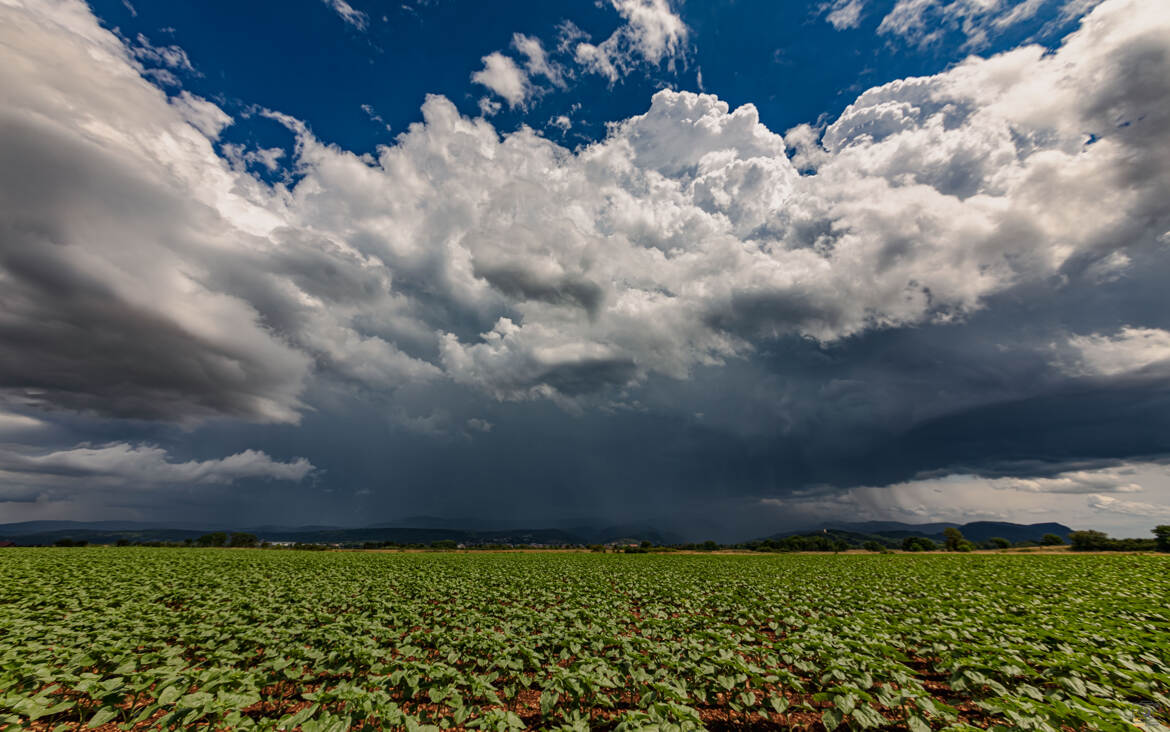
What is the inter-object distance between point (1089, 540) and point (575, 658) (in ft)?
573

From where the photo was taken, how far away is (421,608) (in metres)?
22.5

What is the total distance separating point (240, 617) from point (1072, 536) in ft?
622

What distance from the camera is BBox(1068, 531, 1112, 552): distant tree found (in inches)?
4090

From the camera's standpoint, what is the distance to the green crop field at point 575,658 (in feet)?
29.5

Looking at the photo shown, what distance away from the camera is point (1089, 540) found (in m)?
113

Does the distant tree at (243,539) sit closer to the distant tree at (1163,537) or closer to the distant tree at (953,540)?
the distant tree at (953,540)

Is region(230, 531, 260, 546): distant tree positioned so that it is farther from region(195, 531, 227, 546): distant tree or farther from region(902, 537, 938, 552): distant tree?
region(902, 537, 938, 552): distant tree

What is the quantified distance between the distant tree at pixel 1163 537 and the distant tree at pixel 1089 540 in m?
10.3

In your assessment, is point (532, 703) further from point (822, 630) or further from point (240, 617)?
point (240, 617)

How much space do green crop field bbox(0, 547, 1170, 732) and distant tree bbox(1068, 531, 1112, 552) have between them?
122 m

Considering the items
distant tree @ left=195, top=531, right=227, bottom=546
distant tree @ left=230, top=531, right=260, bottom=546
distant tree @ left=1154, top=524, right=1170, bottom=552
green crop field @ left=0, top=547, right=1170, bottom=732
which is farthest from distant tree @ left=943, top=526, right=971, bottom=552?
distant tree @ left=195, top=531, right=227, bottom=546

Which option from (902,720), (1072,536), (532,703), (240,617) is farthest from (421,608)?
(1072,536)

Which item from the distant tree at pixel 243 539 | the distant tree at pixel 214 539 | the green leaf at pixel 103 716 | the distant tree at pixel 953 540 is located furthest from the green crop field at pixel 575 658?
the distant tree at pixel 243 539

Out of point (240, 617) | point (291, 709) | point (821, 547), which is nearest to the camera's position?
point (291, 709)
